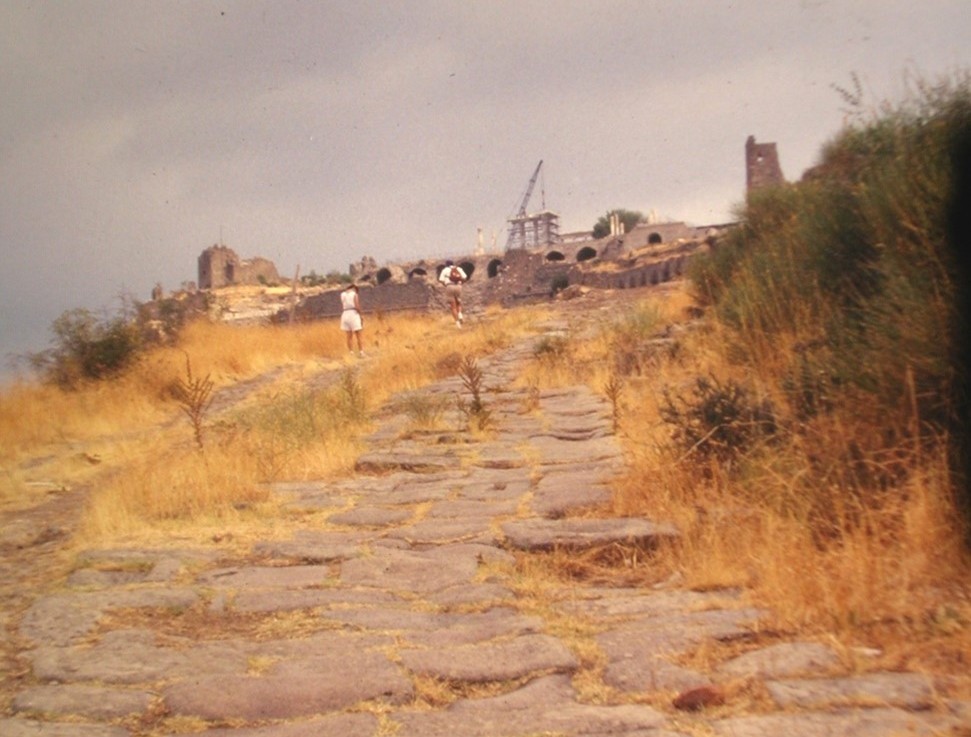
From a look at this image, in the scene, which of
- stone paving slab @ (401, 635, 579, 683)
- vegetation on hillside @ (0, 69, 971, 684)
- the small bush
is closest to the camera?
stone paving slab @ (401, 635, 579, 683)

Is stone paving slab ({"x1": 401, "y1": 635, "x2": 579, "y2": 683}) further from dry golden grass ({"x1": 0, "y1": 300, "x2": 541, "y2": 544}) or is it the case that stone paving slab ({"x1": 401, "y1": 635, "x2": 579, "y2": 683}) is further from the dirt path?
dry golden grass ({"x1": 0, "y1": 300, "x2": 541, "y2": 544})

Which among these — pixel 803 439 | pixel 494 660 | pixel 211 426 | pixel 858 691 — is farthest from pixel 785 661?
pixel 211 426

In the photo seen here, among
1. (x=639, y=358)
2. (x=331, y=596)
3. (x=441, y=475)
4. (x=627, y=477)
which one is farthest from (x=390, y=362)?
(x=331, y=596)

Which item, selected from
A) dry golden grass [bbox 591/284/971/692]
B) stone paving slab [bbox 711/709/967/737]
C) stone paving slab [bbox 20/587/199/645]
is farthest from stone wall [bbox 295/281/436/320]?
stone paving slab [bbox 711/709/967/737]

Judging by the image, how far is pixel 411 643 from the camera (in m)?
3.32

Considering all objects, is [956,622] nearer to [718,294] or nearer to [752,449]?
[752,449]

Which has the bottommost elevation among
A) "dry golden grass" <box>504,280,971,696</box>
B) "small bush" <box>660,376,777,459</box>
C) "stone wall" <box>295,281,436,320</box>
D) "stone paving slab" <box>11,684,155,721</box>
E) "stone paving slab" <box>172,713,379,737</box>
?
"stone paving slab" <box>172,713,379,737</box>

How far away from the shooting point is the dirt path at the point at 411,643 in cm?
264

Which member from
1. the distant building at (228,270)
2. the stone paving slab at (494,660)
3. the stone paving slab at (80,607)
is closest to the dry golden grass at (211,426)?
the stone paving slab at (80,607)

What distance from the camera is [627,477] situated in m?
5.17

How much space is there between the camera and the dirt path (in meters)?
2.64

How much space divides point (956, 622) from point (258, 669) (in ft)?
7.59

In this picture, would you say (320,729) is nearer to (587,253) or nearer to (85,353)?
(85,353)

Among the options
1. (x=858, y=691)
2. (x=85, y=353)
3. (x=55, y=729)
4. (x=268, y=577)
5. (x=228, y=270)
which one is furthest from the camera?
(x=228, y=270)
